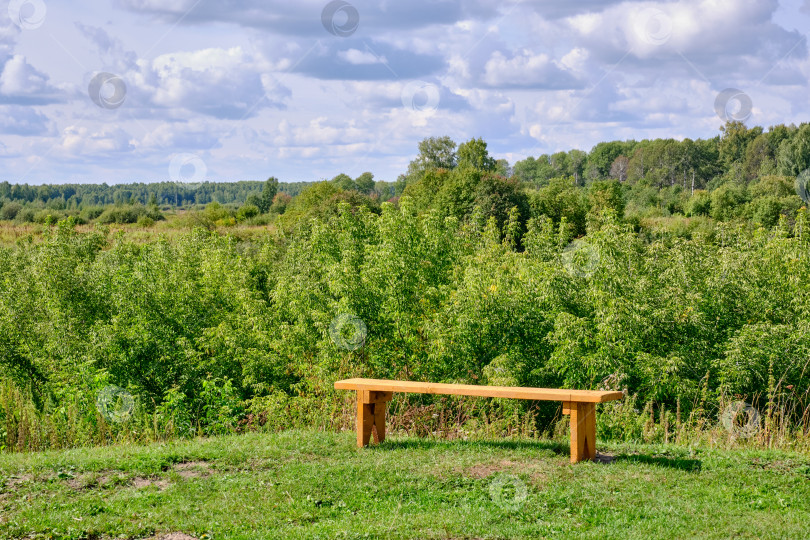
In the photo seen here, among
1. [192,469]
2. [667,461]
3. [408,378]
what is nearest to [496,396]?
[667,461]

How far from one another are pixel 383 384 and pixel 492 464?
1.63 metres

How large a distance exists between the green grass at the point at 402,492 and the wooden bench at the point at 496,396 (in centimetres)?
27

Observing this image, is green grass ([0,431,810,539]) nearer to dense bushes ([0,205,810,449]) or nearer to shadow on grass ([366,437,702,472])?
shadow on grass ([366,437,702,472])

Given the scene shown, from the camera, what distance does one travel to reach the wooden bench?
6.75 meters

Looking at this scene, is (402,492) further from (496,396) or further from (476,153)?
(476,153)

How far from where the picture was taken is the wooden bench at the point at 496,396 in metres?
6.75

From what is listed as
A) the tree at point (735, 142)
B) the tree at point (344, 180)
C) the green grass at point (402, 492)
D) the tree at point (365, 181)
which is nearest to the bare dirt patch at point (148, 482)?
the green grass at point (402, 492)

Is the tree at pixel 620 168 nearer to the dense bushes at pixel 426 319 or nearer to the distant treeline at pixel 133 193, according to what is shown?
the distant treeline at pixel 133 193

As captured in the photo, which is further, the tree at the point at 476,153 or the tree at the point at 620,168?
the tree at the point at 620,168

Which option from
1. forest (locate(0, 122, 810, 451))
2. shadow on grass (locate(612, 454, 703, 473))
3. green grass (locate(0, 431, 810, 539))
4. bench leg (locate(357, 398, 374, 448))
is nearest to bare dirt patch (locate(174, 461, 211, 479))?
green grass (locate(0, 431, 810, 539))

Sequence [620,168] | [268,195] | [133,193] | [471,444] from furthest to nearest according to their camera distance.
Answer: [620,168] → [133,193] → [268,195] → [471,444]

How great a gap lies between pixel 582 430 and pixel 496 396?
0.91m

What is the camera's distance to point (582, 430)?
6.78 m

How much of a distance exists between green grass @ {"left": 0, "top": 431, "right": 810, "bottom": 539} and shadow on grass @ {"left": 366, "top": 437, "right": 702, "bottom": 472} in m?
0.03
